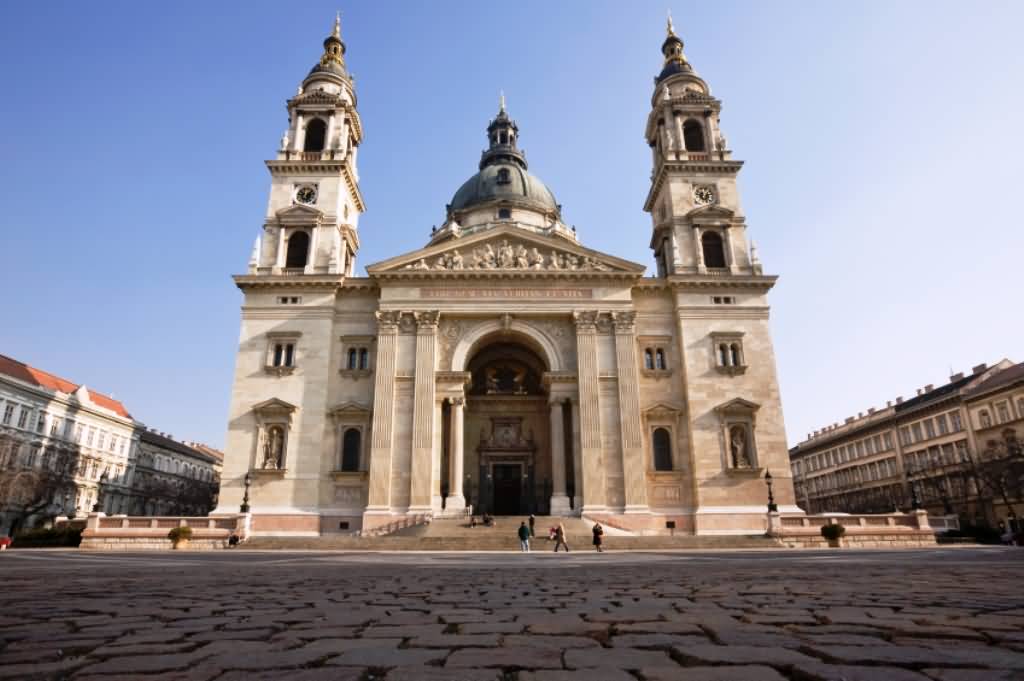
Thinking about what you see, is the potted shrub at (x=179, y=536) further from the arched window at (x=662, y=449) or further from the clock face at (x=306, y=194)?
the arched window at (x=662, y=449)

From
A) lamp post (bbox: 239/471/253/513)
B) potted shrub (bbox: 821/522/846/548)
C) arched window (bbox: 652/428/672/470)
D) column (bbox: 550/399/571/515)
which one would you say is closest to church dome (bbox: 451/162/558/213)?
column (bbox: 550/399/571/515)

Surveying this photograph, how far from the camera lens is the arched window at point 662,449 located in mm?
34938

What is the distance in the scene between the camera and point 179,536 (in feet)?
91.9

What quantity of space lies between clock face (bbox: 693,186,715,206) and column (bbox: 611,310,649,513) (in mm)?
10174

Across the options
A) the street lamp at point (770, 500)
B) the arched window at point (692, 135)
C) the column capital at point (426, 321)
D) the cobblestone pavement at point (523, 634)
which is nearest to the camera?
the cobblestone pavement at point (523, 634)

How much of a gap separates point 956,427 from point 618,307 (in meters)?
41.2

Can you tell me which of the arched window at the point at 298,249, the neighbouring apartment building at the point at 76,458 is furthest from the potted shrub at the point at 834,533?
the neighbouring apartment building at the point at 76,458

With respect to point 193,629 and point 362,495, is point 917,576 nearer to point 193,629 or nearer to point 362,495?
point 193,629

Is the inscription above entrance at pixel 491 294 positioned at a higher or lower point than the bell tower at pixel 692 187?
lower

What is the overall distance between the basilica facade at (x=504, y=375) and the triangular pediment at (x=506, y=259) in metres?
0.12

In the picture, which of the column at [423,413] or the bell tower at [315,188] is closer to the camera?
the column at [423,413]

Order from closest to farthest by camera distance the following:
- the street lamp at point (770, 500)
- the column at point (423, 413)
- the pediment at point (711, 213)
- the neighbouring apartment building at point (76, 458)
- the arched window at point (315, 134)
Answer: the street lamp at point (770, 500) → the column at point (423, 413) → the pediment at point (711, 213) → the arched window at point (315, 134) → the neighbouring apartment building at point (76, 458)

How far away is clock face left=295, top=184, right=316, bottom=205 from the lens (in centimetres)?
4028

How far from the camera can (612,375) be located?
3488 cm
